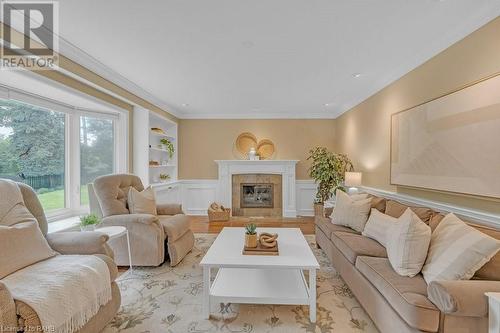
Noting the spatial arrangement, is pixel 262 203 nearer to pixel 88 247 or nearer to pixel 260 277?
pixel 260 277

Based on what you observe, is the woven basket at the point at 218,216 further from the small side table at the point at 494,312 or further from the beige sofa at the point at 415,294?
the small side table at the point at 494,312

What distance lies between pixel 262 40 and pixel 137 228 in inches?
98.7

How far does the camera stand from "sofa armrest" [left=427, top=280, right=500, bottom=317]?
1.27 meters

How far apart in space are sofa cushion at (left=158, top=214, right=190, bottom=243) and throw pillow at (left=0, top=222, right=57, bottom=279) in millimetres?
1197

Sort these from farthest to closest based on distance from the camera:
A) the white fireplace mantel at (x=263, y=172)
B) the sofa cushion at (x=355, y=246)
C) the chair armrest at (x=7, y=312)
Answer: the white fireplace mantel at (x=263, y=172) < the sofa cushion at (x=355, y=246) < the chair armrest at (x=7, y=312)

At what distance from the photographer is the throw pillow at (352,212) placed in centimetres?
287

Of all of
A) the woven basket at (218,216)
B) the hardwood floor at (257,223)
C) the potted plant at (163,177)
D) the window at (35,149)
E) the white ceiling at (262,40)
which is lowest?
the hardwood floor at (257,223)

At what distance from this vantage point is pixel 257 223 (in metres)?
5.08

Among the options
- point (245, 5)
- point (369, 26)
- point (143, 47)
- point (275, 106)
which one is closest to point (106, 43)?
point (143, 47)

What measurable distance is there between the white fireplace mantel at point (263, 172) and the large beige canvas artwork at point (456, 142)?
9.50 ft

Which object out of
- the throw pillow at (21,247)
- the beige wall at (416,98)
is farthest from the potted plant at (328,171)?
the throw pillow at (21,247)

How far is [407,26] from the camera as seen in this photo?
6.95 feet

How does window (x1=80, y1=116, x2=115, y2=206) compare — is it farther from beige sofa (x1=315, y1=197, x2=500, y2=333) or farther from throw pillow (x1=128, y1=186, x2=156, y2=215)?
beige sofa (x1=315, y1=197, x2=500, y2=333)

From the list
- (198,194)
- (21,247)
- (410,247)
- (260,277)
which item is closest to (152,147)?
(198,194)
